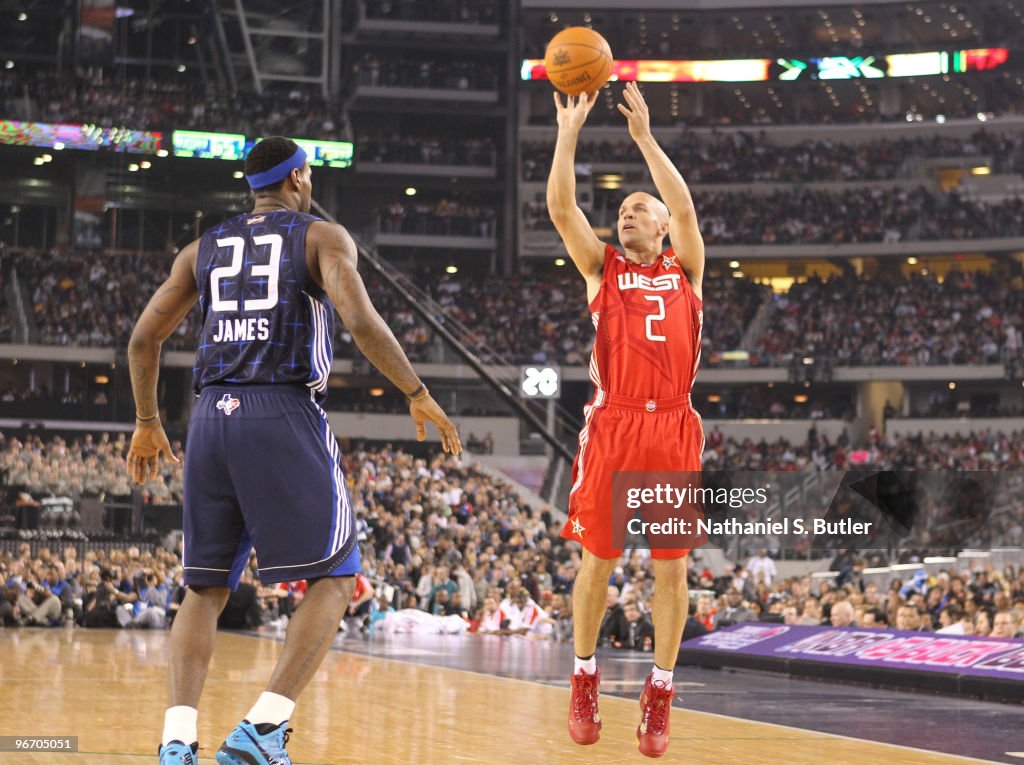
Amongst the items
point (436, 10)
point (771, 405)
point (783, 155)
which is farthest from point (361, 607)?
point (436, 10)

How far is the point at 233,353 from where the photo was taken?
460 centimetres

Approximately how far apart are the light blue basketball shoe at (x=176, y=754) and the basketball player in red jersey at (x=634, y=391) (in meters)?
2.09

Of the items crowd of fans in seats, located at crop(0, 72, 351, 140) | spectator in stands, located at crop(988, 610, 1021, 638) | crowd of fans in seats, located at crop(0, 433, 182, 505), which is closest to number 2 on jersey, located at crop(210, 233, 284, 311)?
spectator in stands, located at crop(988, 610, 1021, 638)

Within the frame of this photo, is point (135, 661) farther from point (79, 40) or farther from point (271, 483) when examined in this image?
point (79, 40)

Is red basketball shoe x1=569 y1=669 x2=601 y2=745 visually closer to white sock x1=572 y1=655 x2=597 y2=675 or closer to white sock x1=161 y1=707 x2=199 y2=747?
white sock x1=572 y1=655 x2=597 y2=675

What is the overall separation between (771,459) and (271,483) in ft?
115

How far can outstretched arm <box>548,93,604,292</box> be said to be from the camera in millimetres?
A: 5974

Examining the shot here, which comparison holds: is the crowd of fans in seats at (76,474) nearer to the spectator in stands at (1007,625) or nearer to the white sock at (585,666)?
the spectator in stands at (1007,625)

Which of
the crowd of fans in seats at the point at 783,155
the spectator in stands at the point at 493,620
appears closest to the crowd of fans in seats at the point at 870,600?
the spectator in stands at the point at 493,620

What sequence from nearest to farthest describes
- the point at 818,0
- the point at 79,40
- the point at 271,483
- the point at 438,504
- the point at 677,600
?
the point at 271,483 < the point at 677,600 < the point at 438,504 < the point at 79,40 < the point at 818,0

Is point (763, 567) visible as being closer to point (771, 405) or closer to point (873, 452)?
point (873, 452)

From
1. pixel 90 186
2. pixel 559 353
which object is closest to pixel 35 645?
pixel 90 186

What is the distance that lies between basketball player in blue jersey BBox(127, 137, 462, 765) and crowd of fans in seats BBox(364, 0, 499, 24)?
46078 millimetres

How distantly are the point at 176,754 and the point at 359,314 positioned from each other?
1528 mm
